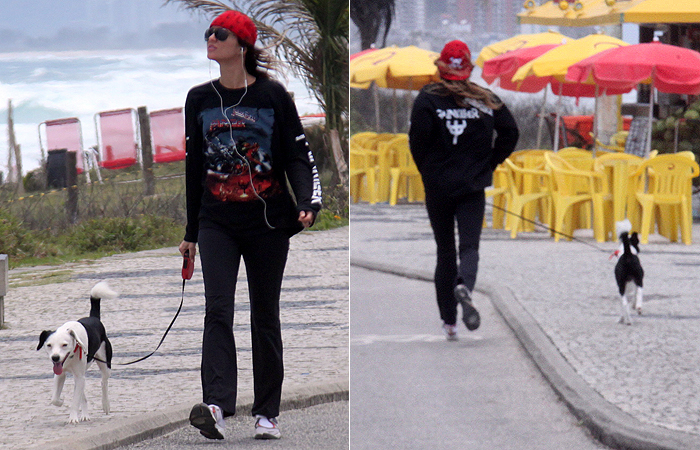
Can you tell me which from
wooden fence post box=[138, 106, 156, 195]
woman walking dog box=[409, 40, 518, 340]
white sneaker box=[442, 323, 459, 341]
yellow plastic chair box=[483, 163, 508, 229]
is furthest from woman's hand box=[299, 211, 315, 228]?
yellow plastic chair box=[483, 163, 508, 229]

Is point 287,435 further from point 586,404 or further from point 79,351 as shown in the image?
point 586,404

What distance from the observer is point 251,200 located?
395cm

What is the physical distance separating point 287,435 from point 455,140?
203 cm

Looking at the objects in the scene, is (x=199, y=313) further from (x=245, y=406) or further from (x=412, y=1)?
(x=412, y=1)

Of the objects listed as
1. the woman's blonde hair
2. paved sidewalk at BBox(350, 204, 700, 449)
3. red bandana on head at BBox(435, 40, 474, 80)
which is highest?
red bandana on head at BBox(435, 40, 474, 80)

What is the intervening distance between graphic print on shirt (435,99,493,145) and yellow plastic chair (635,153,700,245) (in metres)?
6.19

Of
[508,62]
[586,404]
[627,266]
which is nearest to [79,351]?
[586,404]

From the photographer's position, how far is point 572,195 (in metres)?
12.2

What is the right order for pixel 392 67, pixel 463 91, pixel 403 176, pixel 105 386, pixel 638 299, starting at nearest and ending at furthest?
pixel 105 386 < pixel 463 91 < pixel 638 299 < pixel 392 67 < pixel 403 176

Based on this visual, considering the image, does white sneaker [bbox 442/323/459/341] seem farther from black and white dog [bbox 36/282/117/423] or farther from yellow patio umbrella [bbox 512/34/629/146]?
yellow patio umbrella [bbox 512/34/629/146]

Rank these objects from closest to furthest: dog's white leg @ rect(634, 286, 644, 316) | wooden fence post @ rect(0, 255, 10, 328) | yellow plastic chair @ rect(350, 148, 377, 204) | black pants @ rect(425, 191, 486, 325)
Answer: black pants @ rect(425, 191, 486, 325) → wooden fence post @ rect(0, 255, 10, 328) → dog's white leg @ rect(634, 286, 644, 316) → yellow plastic chair @ rect(350, 148, 377, 204)

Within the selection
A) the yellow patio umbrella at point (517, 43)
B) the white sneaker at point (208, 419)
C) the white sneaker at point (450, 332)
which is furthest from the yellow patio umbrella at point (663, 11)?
the white sneaker at point (208, 419)

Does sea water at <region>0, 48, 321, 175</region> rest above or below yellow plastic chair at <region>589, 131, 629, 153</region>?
above

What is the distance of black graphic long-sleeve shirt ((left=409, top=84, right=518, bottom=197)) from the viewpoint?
5.82 metres
